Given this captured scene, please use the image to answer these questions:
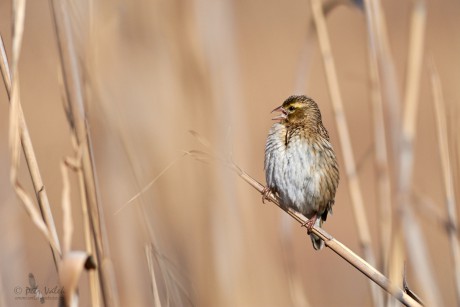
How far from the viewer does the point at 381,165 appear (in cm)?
220

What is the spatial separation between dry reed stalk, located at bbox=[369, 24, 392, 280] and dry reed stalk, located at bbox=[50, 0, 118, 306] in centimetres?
77

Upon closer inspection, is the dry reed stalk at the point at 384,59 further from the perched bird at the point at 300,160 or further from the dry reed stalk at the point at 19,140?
the dry reed stalk at the point at 19,140

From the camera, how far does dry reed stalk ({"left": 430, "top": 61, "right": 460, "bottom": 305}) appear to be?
210 centimetres

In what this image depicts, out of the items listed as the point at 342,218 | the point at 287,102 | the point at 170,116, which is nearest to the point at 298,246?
the point at 342,218

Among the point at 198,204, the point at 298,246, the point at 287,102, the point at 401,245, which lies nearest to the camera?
the point at 401,245

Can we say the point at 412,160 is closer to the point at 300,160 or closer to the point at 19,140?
A: the point at 300,160

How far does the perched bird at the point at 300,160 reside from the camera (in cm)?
272

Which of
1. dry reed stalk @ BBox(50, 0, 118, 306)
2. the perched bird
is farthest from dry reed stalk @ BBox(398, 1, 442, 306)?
dry reed stalk @ BBox(50, 0, 118, 306)

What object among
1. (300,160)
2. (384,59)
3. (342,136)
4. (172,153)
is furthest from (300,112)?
(384,59)

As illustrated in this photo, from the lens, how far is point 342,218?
704 centimetres

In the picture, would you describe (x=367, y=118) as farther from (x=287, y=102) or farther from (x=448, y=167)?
(x=448, y=167)

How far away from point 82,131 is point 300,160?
3.74 feet

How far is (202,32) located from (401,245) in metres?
Result: 0.88

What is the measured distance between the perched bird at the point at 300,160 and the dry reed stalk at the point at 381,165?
525 millimetres
